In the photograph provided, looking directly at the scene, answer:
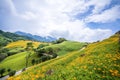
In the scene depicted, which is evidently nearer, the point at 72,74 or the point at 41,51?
the point at 72,74

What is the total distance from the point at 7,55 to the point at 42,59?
72224 mm

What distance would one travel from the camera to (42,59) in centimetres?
11869

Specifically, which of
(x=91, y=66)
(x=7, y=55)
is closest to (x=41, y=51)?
(x=7, y=55)

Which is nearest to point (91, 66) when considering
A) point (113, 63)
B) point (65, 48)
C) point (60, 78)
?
Result: point (113, 63)

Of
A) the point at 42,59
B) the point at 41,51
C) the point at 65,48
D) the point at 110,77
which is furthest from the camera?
the point at 65,48

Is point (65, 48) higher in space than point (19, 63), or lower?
higher

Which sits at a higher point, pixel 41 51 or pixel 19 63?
pixel 41 51

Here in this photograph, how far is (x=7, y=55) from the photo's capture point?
175 m

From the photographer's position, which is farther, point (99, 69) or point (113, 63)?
point (113, 63)

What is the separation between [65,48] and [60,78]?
12638 cm

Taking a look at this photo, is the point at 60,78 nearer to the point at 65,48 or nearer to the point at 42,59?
the point at 42,59

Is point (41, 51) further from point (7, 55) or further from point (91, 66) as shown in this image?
point (91, 66)

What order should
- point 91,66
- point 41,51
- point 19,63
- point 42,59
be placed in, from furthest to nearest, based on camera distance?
point 41,51 → point 19,63 → point 42,59 → point 91,66

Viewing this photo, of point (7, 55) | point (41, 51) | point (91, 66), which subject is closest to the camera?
point (91, 66)
